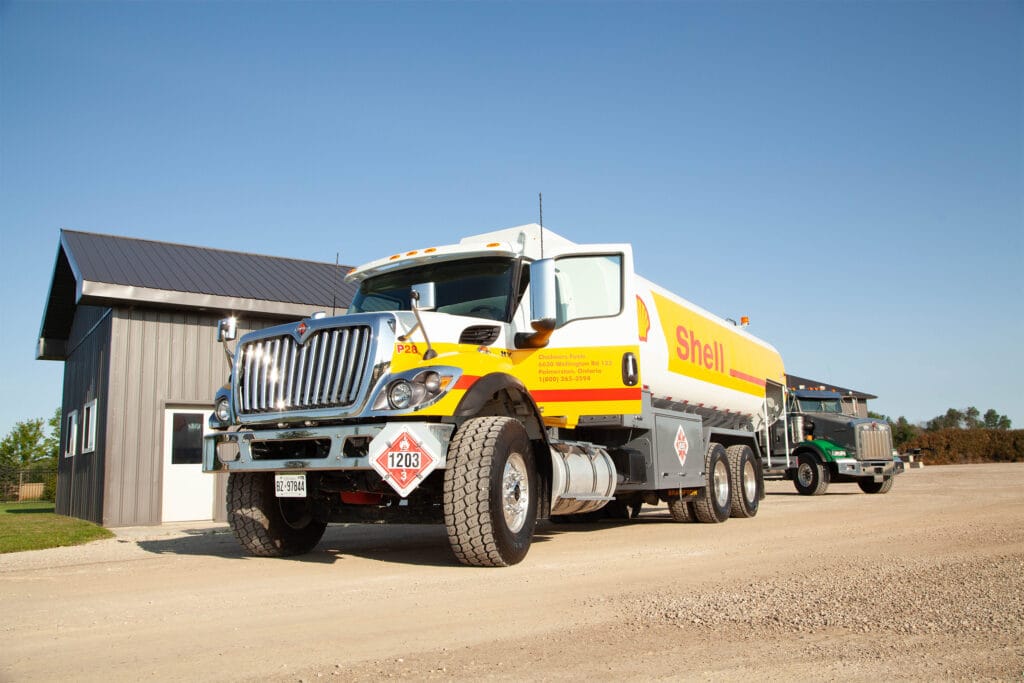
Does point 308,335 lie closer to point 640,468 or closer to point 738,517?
point 640,468

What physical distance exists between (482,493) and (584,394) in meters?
2.61

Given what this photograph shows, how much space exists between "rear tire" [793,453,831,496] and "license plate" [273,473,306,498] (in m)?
16.9

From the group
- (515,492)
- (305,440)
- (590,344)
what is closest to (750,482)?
A: (590,344)

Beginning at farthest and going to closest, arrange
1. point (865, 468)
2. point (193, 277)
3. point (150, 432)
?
point (865, 468)
point (193, 277)
point (150, 432)

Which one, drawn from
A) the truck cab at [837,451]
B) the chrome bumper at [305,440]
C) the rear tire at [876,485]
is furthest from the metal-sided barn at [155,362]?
the rear tire at [876,485]

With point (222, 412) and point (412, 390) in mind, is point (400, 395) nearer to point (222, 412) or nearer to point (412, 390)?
point (412, 390)

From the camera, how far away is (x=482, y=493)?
638cm

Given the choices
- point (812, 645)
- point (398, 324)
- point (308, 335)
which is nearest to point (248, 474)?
point (308, 335)

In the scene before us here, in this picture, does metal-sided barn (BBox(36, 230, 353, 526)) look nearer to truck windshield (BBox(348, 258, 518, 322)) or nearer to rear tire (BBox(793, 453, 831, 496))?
truck windshield (BBox(348, 258, 518, 322))

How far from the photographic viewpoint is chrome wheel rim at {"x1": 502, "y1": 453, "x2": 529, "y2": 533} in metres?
6.92

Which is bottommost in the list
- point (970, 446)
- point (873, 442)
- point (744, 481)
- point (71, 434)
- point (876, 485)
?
point (876, 485)

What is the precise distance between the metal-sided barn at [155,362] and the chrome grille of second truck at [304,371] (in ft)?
19.0

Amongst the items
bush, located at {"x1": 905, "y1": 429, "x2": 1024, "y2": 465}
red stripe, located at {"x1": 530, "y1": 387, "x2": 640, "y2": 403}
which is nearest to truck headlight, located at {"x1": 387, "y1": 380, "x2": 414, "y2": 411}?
red stripe, located at {"x1": 530, "y1": 387, "x2": 640, "y2": 403}

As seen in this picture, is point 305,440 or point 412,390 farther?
point 305,440
